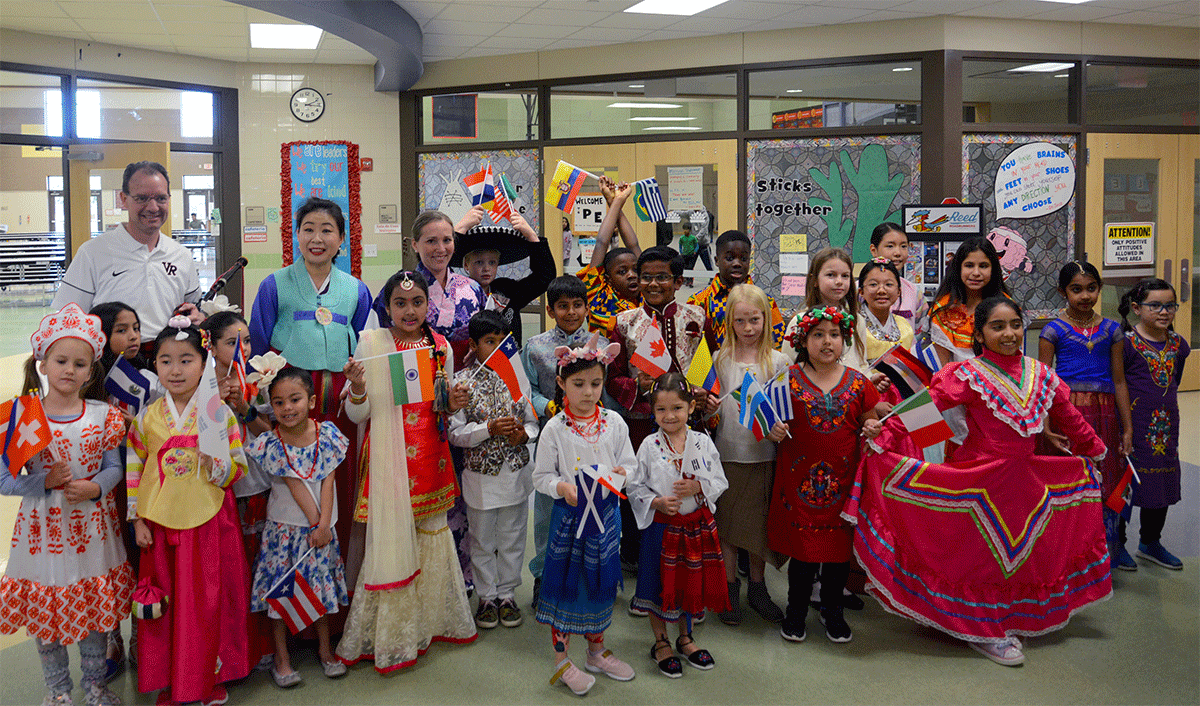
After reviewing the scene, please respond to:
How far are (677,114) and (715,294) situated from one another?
4379 mm

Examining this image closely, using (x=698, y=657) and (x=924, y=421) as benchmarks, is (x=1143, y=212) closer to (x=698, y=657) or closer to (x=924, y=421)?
(x=924, y=421)

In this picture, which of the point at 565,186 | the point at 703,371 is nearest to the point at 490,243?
the point at 565,186

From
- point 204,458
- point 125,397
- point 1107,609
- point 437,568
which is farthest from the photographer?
point 1107,609

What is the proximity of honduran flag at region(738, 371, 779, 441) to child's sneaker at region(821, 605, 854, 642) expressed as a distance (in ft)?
2.35

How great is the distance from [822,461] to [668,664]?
908mm

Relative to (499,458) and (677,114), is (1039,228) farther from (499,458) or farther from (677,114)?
(499,458)

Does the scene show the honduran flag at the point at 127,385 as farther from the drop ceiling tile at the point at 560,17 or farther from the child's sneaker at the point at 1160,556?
the drop ceiling tile at the point at 560,17

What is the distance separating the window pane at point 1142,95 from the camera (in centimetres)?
714

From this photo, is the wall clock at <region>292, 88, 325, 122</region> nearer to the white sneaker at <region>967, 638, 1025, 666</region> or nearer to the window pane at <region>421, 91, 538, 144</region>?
the window pane at <region>421, 91, 538, 144</region>

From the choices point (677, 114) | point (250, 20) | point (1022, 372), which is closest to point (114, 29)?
point (250, 20)

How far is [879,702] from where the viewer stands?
2643 mm

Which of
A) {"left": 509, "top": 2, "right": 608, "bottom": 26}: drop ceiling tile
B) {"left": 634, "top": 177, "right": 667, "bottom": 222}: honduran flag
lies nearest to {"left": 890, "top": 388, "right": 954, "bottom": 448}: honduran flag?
{"left": 634, "top": 177, "right": 667, "bottom": 222}: honduran flag

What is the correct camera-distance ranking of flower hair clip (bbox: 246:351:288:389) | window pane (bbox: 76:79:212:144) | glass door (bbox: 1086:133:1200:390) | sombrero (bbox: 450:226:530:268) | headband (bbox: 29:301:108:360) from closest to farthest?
headband (bbox: 29:301:108:360) < flower hair clip (bbox: 246:351:288:389) < sombrero (bbox: 450:226:530:268) < glass door (bbox: 1086:133:1200:390) < window pane (bbox: 76:79:212:144)

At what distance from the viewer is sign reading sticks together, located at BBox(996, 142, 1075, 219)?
23.0 feet
